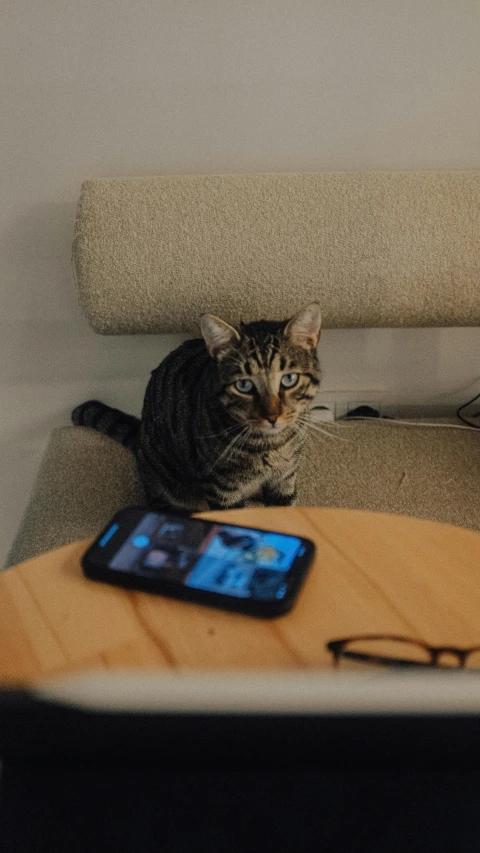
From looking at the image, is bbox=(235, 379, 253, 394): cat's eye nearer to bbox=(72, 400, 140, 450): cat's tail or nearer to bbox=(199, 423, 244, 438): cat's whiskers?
bbox=(199, 423, 244, 438): cat's whiskers

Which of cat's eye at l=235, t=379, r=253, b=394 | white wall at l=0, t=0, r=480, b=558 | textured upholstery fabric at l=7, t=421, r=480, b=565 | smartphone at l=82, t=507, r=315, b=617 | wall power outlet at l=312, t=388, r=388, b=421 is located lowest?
textured upholstery fabric at l=7, t=421, r=480, b=565

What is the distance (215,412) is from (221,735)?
0.90 metres

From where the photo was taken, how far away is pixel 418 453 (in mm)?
1302

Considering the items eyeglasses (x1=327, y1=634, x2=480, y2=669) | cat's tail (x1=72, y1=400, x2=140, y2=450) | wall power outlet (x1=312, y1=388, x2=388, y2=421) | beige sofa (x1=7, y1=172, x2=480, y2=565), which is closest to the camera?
eyeglasses (x1=327, y1=634, x2=480, y2=669)

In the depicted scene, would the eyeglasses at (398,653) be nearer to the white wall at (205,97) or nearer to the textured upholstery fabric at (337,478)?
the textured upholstery fabric at (337,478)

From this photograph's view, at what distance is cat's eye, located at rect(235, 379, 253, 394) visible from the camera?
1101mm

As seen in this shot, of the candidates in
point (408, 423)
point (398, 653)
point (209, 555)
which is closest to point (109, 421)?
point (408, 423)

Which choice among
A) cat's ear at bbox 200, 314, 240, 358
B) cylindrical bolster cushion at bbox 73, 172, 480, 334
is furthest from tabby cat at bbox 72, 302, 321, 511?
cylindrical bolster cushion at bbox 73, 172, 480, 334

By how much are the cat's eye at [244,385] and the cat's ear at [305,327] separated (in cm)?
10

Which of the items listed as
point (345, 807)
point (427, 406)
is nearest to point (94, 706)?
point (345, 807)

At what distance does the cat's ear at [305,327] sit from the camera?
1.07m

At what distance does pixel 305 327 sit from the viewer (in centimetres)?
110

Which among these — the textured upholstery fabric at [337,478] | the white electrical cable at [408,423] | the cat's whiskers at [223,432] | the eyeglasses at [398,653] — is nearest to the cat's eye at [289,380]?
the cat's whiskers at [223,432]

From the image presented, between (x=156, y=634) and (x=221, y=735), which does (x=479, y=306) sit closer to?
(x=156, y=634)
